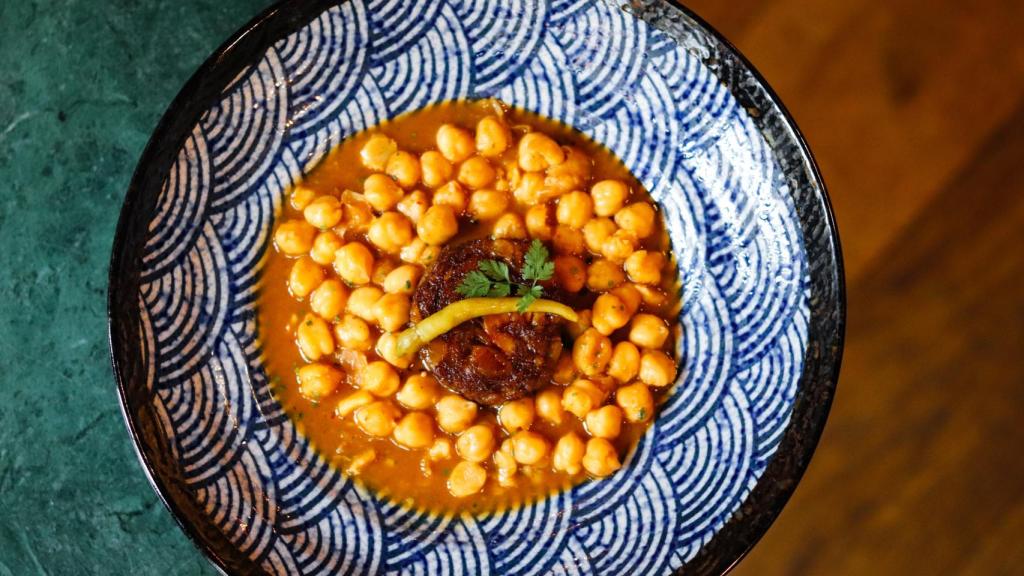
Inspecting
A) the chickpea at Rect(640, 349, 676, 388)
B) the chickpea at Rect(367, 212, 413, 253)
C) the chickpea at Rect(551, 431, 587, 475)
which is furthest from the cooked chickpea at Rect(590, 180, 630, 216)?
the chickpea at Rect(551, 431, 587, 475)

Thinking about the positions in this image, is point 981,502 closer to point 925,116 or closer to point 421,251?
point 925,116

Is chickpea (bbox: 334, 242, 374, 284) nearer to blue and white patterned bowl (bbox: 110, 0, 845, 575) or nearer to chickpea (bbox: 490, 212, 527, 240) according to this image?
blue and white patterned bowl (bbox: 110, 0, 845, 575)

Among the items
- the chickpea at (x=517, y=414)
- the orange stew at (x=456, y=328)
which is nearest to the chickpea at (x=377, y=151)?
the orange stew at (x=456, y=328)

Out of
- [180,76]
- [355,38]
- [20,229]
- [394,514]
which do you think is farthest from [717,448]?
[20,229]

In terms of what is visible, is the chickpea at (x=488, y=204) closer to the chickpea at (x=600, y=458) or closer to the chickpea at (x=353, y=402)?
the chickpea at (x=353, y=402)

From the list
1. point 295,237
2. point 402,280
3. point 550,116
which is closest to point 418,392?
point 402,280

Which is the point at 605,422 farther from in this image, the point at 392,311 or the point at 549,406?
the point at 392,311

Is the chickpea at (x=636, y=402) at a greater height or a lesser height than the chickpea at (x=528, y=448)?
greater
